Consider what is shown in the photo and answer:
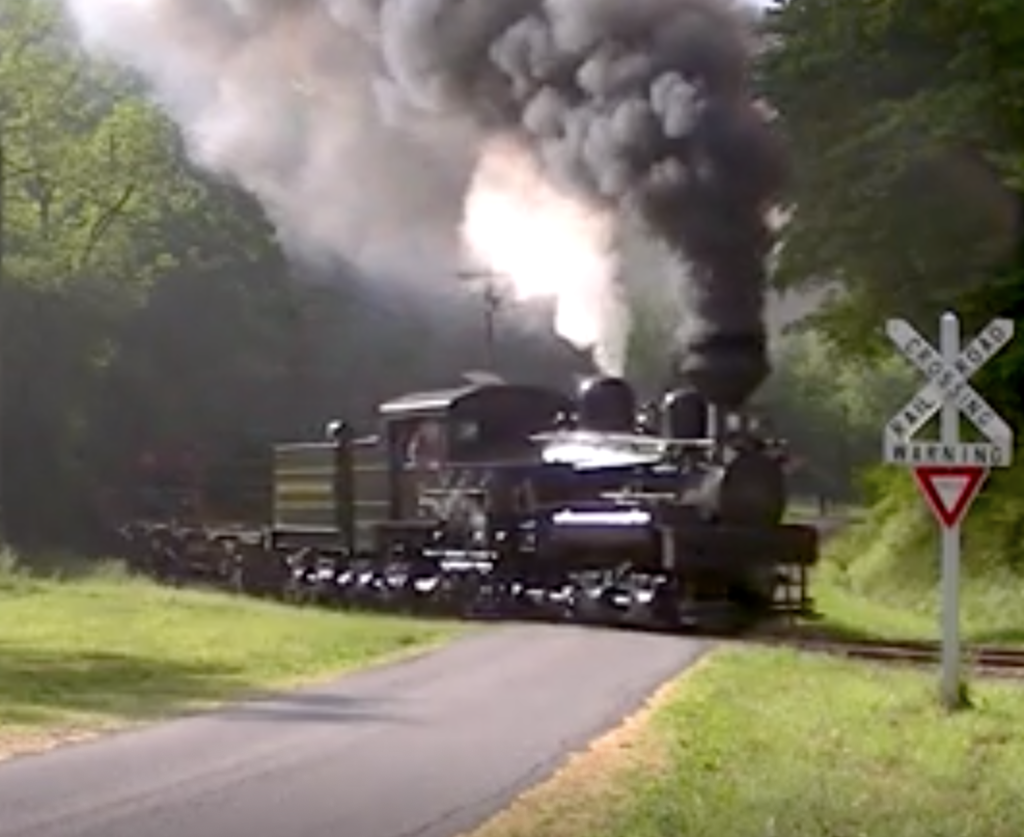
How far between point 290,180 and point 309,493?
7.84 meters

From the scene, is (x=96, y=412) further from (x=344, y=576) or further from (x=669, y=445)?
(x=669, y=445)

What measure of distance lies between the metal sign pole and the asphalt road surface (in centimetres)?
255

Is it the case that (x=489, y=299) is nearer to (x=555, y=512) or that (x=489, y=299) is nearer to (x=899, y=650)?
(x=555, y=512)

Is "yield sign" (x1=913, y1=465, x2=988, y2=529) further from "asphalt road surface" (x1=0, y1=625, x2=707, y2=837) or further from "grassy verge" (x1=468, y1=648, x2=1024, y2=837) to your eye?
"asphalt road surface" (x1=0, y1=625, x2=707, y2=837)

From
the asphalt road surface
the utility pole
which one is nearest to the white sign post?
the asphalt road surface

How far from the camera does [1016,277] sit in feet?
100

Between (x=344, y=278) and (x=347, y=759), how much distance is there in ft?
146

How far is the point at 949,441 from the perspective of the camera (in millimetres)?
17453

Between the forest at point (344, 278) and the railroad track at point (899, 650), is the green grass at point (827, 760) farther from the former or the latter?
the forest at point (344, 278)

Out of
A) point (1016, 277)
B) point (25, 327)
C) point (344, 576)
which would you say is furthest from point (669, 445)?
point (25, 327)

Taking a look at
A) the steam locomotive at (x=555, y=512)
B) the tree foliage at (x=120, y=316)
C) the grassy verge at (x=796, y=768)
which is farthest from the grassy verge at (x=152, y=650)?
the tree foliage at (x=120, y=316)

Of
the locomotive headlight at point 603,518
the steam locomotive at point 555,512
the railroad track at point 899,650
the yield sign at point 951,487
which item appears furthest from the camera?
the locomotive headlight at point 603,518

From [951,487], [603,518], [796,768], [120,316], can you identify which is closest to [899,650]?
[603,518]

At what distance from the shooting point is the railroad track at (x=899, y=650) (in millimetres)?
22281
